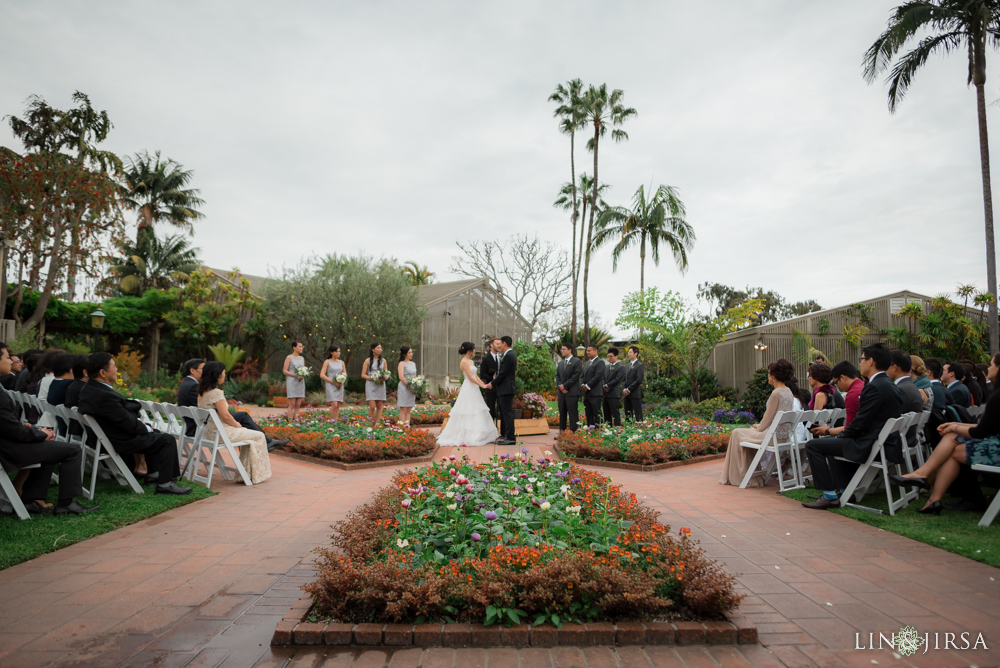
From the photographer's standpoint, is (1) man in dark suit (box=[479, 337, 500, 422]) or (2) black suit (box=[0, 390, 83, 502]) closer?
(2) black suit (box=[0, 390, 83, 502])

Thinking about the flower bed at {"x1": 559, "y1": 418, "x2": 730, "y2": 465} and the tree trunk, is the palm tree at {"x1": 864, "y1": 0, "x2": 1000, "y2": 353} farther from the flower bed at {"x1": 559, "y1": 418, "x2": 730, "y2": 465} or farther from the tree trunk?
the flower bed at {"x1": 559, "y1": 418, "x2": 730, "y2": 465}

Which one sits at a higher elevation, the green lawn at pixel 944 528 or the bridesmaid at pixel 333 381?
the bridesmaid at pixel 333 381

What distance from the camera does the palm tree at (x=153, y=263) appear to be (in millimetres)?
31875

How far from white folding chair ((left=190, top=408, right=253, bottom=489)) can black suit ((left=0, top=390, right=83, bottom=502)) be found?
1328 millimetres

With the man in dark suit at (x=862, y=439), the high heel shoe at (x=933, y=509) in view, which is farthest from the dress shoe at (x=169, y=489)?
the high heel shoe at (x=933, y=509)

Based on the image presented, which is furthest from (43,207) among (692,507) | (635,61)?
(692,507)

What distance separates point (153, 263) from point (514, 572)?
121 ft

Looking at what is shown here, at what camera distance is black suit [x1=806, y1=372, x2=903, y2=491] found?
536 cm

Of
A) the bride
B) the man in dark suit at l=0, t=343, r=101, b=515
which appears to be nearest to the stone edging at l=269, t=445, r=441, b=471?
the bride

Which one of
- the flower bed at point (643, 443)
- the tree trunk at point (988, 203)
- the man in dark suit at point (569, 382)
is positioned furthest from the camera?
the tree trunk at point (988, 203)

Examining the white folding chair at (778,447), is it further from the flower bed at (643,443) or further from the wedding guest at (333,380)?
the wedding guest at (333,380)

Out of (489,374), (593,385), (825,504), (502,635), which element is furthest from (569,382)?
(502,635)

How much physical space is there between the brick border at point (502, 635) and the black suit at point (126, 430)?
13.0 feet

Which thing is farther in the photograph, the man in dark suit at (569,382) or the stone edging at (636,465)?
the man in dark suit at (569,382)
